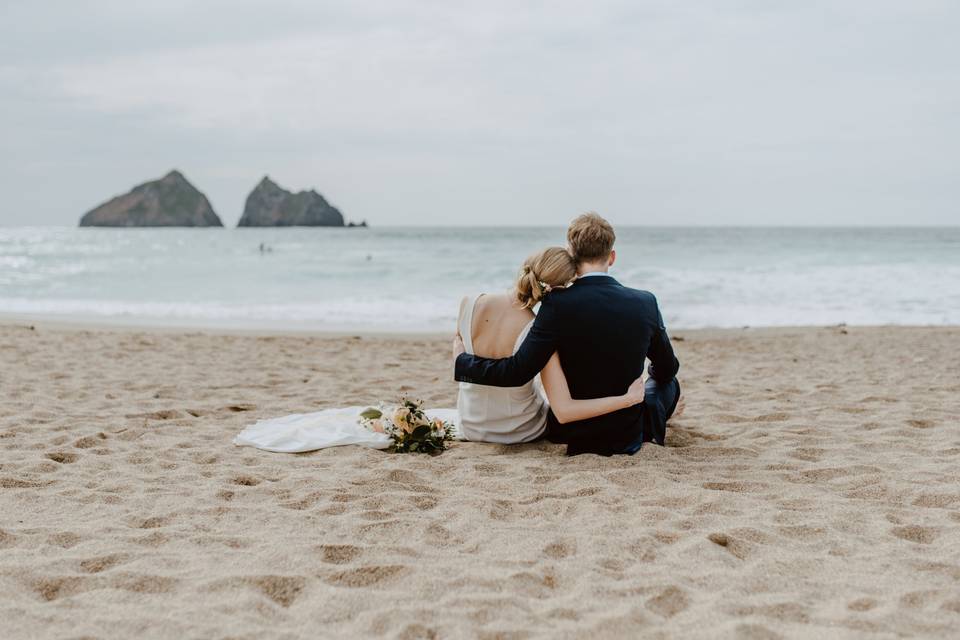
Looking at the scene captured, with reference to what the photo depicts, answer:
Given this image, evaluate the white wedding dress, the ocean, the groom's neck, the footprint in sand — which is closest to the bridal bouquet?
the white wedding dress

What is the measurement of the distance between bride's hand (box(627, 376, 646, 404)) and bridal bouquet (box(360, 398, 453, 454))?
1.15 metres

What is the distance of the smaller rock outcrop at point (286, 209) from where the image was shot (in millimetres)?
101062

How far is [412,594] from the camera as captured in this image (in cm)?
273

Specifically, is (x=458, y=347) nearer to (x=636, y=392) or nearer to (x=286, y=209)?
(x=636, y=392)

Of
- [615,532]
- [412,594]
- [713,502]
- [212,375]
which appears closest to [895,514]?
[713,502]

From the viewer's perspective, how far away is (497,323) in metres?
4.57

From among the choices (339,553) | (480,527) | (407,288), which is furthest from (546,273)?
(407,288)

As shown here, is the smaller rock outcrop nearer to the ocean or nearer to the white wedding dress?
the ocean

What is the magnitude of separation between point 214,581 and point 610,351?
2374 millimetres

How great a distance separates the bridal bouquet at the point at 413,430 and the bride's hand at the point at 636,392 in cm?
115

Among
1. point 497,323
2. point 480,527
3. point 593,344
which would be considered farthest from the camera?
point 497,323

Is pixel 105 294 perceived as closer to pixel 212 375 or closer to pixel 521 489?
pixel 212 375

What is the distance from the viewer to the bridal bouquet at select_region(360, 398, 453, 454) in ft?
15.5

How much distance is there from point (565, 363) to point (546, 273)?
1.70 ft
